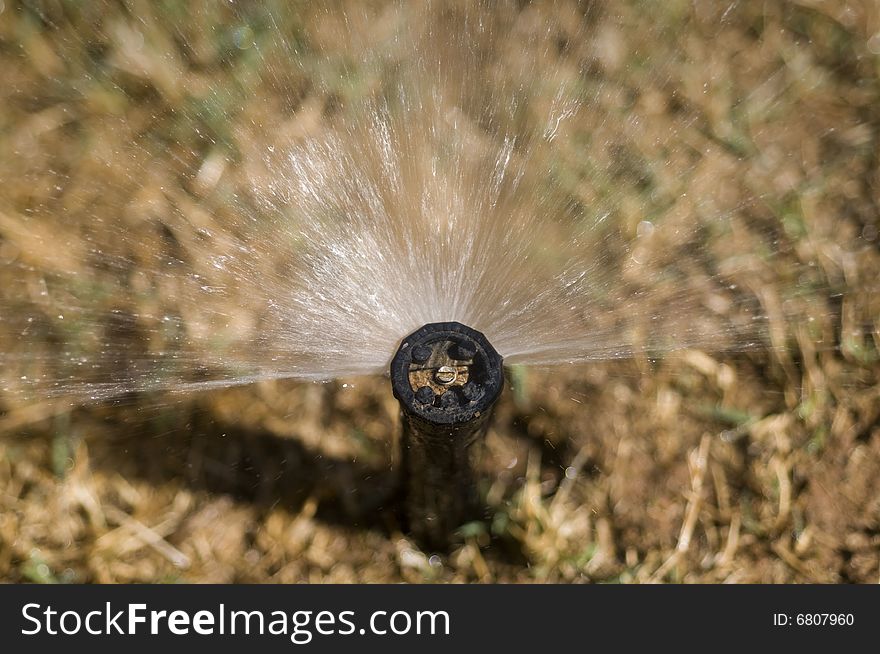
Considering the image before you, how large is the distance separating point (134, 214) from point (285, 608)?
1.04 m

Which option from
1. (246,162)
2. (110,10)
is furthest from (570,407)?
(110,10)

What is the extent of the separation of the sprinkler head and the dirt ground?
64cm

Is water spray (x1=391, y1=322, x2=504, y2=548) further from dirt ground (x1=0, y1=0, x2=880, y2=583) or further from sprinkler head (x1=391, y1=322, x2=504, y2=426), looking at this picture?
dirt ground (x1=0, y1=0, x2=880, y2=583)

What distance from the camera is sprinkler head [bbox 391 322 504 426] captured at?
1.46 metres

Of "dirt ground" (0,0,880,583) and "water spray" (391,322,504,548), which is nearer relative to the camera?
"water spray" (391,322,504,548)

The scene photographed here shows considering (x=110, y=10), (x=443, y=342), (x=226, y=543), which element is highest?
(x=110, y=10)

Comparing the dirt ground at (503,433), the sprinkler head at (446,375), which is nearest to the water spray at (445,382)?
the sprinkler head at (446,375)

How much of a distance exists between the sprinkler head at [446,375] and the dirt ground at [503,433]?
636mm

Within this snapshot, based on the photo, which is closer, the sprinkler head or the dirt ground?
the sprinkler head

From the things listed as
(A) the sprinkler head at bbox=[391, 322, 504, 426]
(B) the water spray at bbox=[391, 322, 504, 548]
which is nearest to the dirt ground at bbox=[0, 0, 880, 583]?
(B) the water spray at bbox=[391, 322, 504, 548]

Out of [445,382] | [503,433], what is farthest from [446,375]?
[503,433]

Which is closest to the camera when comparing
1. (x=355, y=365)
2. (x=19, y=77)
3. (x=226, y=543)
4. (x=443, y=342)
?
(x=443, y=342)

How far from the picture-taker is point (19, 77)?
8.11 feet

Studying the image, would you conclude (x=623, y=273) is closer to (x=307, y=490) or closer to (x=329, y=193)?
(x=329, y=193)
